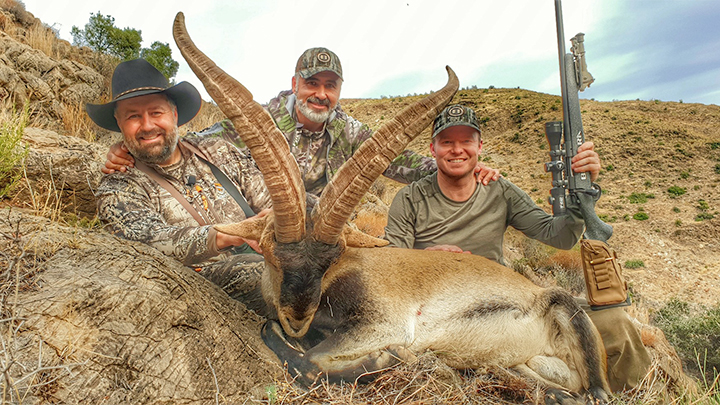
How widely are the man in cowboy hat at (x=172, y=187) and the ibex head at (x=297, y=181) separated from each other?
0.75m

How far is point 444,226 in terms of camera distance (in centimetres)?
487

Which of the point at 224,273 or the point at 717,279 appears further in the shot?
the point at 717,279

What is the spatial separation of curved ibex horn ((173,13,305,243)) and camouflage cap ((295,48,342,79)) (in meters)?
2.79

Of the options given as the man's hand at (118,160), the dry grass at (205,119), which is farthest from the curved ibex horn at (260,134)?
the dry grass at (205,119)

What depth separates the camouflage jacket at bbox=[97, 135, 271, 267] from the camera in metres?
3.44

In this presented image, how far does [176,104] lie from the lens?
182 inches

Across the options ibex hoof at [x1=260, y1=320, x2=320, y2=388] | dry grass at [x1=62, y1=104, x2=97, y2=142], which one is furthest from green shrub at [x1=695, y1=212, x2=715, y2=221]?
dry grass at [x1=62, y1=104, x2=97, y2=142]

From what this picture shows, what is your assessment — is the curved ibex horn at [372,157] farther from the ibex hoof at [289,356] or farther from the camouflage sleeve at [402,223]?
the camouflage sleeve at [402,223]

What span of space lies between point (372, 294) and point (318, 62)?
3.72 m

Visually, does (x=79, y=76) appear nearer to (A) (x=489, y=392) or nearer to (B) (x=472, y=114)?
(B) (x=472, y=114)

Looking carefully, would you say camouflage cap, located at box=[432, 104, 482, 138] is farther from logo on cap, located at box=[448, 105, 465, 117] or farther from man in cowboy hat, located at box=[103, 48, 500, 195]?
man in cowboy hat, located at box=[103, 48, 500, 195]

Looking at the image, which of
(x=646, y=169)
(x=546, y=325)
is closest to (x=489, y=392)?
(x=546, y=325)

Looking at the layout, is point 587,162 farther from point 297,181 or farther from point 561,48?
point 297,181

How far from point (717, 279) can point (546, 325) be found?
19960mm
